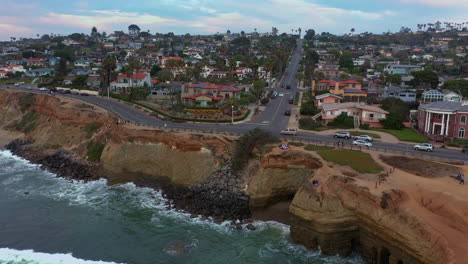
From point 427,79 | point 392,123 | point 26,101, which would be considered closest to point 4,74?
point 26,101

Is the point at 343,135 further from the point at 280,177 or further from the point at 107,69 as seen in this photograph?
the point at 107,69

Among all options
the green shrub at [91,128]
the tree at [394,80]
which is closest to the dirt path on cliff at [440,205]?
the green shrub at [91,128]

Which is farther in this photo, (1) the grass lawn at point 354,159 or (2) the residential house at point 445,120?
(2) the residential house at point 445,120

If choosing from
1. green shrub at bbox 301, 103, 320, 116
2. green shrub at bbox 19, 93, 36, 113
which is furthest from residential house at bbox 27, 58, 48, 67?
green shrub at bbox 301, 103, 320, 116

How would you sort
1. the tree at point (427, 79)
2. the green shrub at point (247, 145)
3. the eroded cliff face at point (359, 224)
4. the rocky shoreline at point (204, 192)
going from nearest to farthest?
the eroded cliff face at point (359, 224) < the rocky shoreline at point (204, 192) < the green shrub at point (247, 145) < the tree at point (427, 79)

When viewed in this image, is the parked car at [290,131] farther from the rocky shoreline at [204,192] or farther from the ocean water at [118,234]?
the ocean water at [118,234]

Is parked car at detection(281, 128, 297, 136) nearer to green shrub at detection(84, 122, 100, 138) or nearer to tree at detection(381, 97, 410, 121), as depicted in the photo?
tree at detection(381, 97, 410, 121)

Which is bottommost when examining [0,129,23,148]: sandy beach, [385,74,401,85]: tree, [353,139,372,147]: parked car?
[0,129,23,148]: sandy beach
